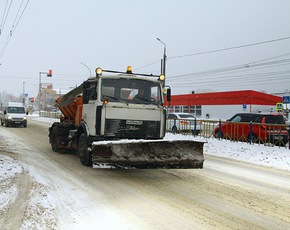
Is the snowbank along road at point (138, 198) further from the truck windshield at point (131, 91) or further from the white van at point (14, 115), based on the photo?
the white van at point (14, 115)

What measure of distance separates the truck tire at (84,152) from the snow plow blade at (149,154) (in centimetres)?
147

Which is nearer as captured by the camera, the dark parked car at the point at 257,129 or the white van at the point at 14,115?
the dark parked car at the point at 257,129

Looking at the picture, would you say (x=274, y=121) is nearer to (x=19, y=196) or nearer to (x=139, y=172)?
(x=139, y=172)

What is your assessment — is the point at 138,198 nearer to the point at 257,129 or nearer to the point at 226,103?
the point at 257,129

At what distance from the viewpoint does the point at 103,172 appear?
8656mm

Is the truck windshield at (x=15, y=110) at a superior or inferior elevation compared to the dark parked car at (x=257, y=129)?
superior

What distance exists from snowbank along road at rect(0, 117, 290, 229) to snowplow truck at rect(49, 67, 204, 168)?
52 cm

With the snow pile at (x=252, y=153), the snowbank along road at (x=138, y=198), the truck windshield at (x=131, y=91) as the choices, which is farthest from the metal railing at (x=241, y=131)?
the truck windshield at (x=131, y=91)

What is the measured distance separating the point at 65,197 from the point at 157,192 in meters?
1.83

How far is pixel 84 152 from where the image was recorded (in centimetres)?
919

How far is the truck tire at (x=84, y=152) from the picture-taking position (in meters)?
9.02

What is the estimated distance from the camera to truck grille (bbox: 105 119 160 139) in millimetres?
8414

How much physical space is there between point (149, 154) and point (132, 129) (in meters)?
1.07

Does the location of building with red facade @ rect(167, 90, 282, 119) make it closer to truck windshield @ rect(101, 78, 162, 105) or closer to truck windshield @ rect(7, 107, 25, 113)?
truck windshield @ rect(7, 107, 25, 113)
